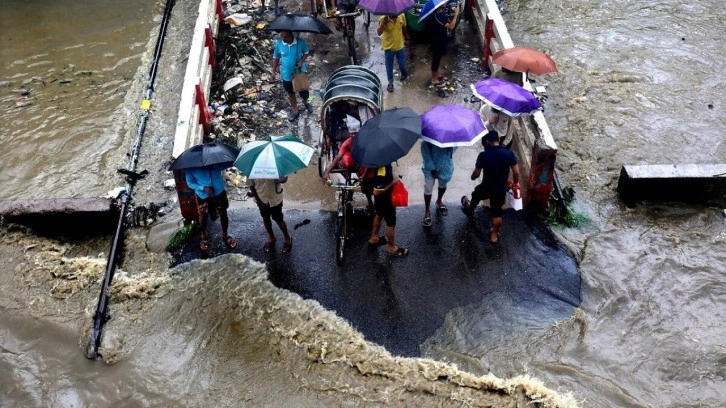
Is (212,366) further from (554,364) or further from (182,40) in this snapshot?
(182,40)

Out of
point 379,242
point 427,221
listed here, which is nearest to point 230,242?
point 379,242

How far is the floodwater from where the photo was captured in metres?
6.09

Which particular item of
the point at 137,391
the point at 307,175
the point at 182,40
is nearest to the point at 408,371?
the point at 137,391

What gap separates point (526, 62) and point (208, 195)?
4.46m

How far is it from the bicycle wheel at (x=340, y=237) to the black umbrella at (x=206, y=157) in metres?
1.51

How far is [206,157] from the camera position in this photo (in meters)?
6.62

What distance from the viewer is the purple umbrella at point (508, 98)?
7152mm

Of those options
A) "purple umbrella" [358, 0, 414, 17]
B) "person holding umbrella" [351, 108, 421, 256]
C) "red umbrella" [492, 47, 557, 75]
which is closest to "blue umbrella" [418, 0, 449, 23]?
"purple umbrella" [358, 0, 414, 17]

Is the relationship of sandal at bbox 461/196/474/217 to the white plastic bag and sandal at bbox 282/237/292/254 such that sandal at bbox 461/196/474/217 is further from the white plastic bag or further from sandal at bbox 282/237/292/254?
sandal at bbox 282/237/292/254

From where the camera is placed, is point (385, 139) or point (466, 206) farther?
point (466, 206)

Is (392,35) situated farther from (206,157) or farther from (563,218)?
(206,157)

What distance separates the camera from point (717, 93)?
10.9 m

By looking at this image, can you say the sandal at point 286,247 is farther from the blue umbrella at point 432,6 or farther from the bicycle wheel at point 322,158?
the blue umbrella at point 432,6

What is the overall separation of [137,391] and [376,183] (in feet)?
11.1
